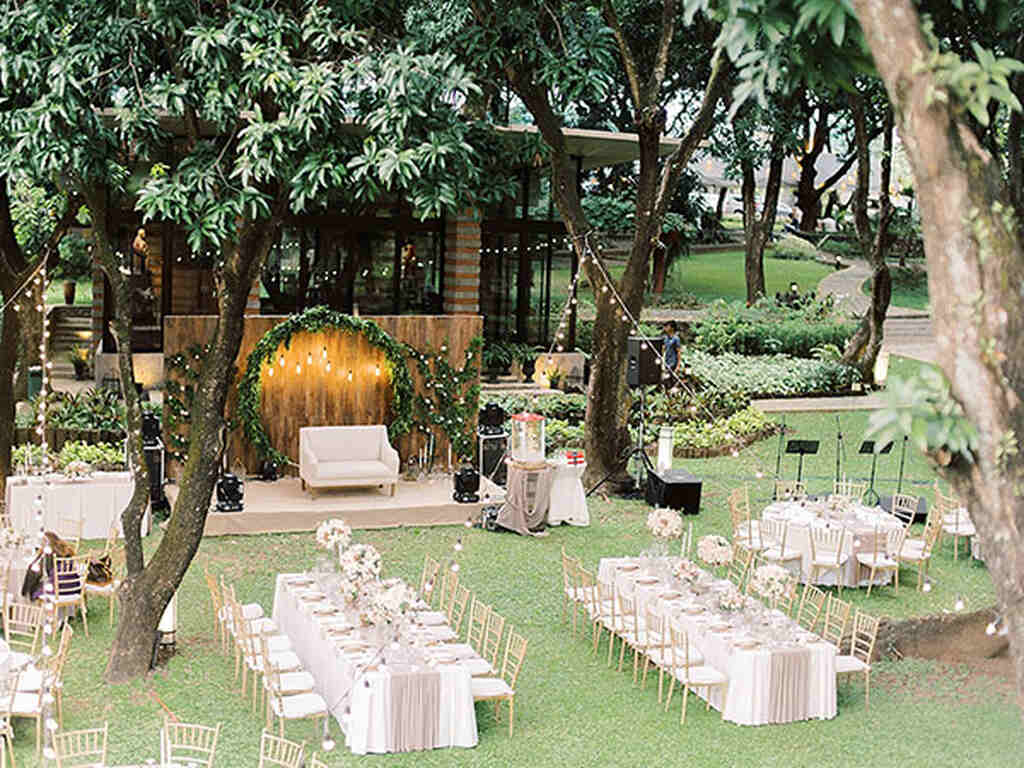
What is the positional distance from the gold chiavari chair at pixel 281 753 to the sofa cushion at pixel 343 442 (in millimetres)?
7110

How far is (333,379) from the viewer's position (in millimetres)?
17797

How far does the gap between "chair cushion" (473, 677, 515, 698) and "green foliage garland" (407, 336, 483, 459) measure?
291 inches

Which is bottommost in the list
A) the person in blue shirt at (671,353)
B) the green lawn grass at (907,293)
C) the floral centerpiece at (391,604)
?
the floral centerpiece at (391,604)

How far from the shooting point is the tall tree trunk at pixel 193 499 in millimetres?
11227

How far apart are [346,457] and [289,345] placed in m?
1.52

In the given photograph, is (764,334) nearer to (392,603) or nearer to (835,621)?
(835,621)

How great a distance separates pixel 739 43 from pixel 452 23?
10.7m

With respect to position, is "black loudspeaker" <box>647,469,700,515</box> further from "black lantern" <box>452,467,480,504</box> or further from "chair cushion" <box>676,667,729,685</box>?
"chair cushion" <box>676,667,729,685</box>

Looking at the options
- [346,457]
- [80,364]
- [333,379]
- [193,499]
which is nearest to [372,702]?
[193,499]

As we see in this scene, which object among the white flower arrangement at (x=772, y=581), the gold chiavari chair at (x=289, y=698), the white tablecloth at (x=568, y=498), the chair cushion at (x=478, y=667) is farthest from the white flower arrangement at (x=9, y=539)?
the white flower arrangement at (x=772, y=581)

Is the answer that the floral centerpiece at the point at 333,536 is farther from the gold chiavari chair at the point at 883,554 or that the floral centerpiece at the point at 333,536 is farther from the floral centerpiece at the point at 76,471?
the gold chiavari chair at the point at 883,554

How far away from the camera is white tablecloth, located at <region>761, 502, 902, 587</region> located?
14.9m

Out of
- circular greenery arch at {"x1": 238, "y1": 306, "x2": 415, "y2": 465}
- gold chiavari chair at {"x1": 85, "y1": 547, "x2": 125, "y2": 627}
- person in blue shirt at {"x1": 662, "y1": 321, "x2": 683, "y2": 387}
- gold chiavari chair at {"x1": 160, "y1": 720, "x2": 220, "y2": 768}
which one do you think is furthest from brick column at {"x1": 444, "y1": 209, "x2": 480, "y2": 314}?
gold chiavari chair at {"x1": 160, "y1": 720, "x2": 220, "y2": 768}

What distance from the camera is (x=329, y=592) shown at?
1179 centimetres
